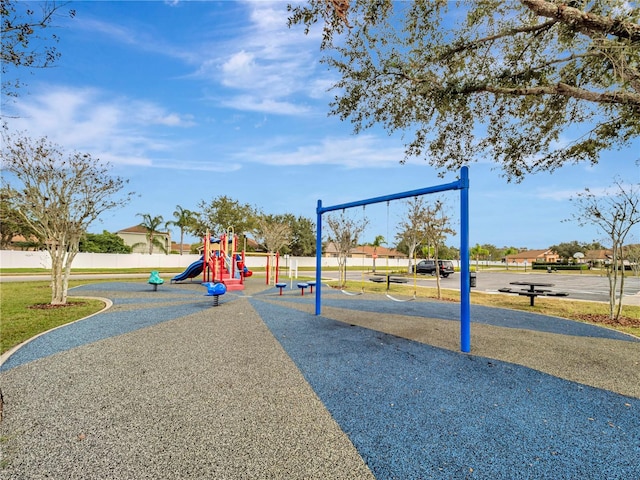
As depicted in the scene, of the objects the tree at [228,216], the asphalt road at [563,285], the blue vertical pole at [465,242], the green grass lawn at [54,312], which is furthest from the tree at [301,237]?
the blue vertical pole at [465,242]

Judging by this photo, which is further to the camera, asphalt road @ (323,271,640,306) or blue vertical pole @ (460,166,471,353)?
asphalt road @ (323,271,640,306)

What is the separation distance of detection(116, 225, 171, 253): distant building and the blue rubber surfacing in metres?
58.9

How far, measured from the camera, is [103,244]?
4847 centimetres

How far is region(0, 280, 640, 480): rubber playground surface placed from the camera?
2.61m

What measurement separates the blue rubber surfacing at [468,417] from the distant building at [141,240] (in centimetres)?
5892

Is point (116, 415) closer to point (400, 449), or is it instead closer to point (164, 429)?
point (164, 429)

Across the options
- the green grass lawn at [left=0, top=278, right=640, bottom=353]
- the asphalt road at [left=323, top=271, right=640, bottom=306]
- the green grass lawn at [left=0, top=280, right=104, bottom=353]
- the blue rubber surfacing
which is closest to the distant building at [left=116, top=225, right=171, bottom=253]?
the asphalt road at [left=323, top=271, right=640, bottom=306]

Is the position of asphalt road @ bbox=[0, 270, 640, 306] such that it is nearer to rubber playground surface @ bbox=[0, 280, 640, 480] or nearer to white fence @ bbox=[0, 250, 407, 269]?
white fence @ bbox=[0, 250, 407, 269]

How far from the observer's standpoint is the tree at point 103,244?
46.3 meters

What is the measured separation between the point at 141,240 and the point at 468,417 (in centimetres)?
6676

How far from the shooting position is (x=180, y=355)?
17.7 feet

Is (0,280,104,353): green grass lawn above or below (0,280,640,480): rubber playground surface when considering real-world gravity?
below

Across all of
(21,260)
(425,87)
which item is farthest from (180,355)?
(21,260)

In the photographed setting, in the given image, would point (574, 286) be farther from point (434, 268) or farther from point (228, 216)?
point (228, 216)
